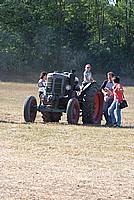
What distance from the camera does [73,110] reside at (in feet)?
58.0

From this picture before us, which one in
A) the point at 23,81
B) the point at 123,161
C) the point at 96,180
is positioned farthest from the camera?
the point at 23,81

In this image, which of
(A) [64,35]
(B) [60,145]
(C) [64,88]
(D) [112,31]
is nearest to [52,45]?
(A) [64,35]

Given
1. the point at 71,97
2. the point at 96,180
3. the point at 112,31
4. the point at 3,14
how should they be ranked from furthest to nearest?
1. the point at 112,31
2. the point at 3,14
3. the point at 71,97
4. the point at 96,180

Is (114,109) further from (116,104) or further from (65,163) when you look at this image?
(65,163)

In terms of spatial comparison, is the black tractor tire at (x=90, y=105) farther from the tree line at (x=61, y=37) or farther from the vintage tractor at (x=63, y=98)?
the tree line at (x=61, y=37)

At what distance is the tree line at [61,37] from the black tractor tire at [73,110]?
43.5 metres

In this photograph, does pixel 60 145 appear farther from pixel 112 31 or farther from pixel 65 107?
pixel 112 31

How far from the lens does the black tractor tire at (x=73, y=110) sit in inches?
689

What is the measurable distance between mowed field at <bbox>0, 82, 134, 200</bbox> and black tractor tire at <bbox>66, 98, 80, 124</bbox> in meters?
1.33

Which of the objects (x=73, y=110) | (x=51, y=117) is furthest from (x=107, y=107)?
(x=73, y=110)

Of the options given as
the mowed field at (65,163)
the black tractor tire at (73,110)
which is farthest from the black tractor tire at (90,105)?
the mowed field at (65,163)

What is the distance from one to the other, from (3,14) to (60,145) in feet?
165

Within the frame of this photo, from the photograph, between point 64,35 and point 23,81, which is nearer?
point 23,81

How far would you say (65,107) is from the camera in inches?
732
